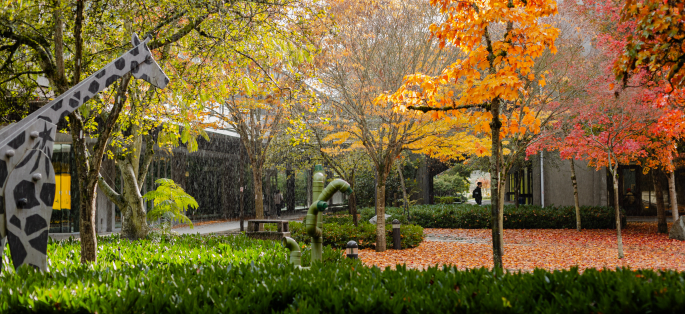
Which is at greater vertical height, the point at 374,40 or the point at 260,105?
the point at 374,40

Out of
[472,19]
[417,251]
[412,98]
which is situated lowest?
[417,251]

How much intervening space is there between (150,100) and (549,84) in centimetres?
1135

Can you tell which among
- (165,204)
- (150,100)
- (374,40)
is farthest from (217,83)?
(374,40)

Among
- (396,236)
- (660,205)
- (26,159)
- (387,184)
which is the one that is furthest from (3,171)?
(387,184)

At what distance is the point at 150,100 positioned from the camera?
8.30 meters

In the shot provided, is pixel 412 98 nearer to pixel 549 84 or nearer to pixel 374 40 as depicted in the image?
pixel 374 40

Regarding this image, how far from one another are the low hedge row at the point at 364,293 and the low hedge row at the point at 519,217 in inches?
592

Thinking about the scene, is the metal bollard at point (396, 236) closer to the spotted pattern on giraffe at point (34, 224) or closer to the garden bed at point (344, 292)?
the garden bed at point (344, 292)

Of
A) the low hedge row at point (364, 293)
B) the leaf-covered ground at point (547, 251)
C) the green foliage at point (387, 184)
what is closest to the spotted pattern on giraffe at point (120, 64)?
the low hedge row at point (364, 293)

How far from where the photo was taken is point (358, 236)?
12875 millimetres

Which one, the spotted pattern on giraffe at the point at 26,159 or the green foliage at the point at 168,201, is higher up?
the spotted pattern on giraffe at the point at 26,159

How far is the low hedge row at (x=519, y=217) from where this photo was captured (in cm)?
1853

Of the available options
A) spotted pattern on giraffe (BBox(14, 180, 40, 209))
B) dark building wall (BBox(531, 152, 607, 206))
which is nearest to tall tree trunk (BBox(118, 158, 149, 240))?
spotted pattern on giraffe (BBox(14, 180, 40, 209))

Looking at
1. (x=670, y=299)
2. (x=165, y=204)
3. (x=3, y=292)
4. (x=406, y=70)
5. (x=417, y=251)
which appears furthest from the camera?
(x=417, y=251)
